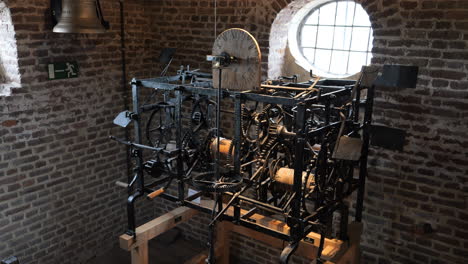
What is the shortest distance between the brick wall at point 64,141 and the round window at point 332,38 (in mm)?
1595

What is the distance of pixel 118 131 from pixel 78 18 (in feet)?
4.54

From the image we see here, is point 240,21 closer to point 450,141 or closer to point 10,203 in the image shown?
point 450,141

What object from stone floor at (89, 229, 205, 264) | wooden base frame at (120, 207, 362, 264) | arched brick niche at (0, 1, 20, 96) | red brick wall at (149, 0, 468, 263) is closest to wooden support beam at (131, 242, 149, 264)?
wooden base frame at (120, 207, 362, 264)

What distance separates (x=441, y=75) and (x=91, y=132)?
3179 mm

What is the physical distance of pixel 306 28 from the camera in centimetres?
426

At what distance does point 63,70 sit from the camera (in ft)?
13.0

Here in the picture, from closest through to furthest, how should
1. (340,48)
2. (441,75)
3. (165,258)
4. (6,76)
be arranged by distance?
(441,75) → (6,76) → (340,48) → (165,258)

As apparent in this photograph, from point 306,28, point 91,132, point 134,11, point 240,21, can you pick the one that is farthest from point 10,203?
point 306,28

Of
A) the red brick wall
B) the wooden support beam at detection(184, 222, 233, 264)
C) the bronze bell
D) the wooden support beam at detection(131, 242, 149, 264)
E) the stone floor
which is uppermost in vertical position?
the bronze bell

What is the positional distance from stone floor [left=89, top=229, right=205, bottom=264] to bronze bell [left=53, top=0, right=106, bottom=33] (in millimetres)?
2420

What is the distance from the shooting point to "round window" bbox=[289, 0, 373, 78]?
12.9ft

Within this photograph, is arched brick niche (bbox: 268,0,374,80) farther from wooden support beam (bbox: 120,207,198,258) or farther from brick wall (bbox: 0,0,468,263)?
wooden support beam (bbox: 120,207,198,258)

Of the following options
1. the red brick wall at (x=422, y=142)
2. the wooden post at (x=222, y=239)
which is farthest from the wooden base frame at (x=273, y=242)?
the red brick wall at (x=422, y=142)

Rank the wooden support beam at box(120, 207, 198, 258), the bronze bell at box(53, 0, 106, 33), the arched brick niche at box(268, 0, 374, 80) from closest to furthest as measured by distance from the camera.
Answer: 1. the wooden support beam at box(120, 207, 198, 258)
2. the bronze bell at box(53, 0, 106, 33)
3. the arched brick niche at box(268, 0, 374, 80)
